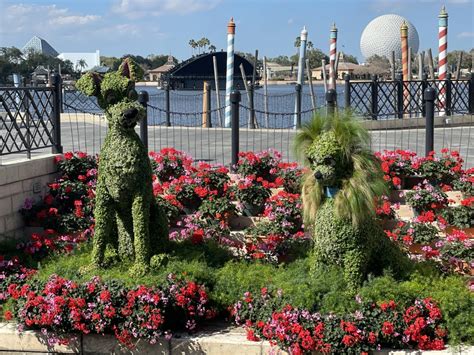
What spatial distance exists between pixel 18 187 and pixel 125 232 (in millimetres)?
2338

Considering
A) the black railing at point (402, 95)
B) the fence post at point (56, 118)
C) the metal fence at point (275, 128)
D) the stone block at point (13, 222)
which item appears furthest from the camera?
the black railing at point (402, 95)

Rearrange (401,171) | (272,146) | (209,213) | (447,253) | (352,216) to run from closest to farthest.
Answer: (352,216) < (447,253) < (209,213) < (401,171) < (272,146)

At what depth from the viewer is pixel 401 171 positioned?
330 inches

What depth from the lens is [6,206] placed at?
25.9 ft

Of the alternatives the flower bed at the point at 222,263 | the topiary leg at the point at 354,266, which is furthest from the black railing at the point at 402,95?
the topiary leg at the point at 354,266

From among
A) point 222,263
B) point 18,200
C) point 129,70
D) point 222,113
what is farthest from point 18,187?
point 222,113

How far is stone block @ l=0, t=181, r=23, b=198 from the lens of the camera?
7793mm

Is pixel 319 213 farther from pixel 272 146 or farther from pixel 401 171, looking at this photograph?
pixel 272 146

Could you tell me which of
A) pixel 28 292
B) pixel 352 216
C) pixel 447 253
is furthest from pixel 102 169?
pixel 447 253

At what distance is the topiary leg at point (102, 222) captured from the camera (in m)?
6.29

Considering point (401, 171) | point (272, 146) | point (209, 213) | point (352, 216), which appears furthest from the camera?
point (272, 146)

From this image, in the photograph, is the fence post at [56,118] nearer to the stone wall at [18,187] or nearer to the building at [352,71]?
the stone wall at [18,187]

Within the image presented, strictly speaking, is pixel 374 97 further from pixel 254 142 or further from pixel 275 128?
pixel 254 142

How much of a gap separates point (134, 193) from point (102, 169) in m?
0.39
